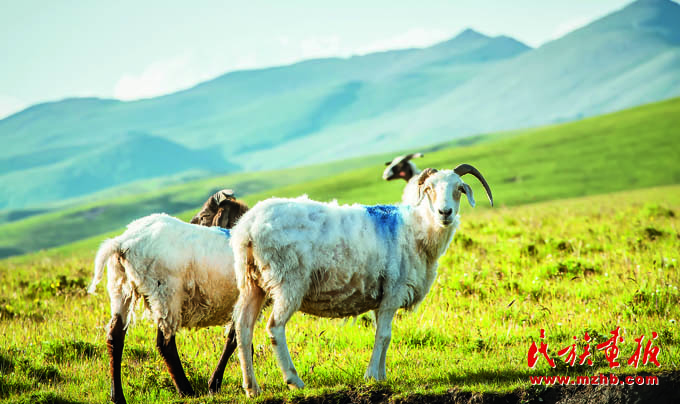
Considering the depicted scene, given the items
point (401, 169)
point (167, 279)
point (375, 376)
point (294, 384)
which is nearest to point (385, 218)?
point (375, 376)

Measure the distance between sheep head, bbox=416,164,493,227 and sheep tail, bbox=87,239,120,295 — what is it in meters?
3.59

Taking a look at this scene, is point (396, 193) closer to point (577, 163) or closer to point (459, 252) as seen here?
point (577, 163)

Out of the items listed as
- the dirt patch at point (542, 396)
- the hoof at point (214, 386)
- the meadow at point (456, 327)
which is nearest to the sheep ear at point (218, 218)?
the meadow at point (456, 327)

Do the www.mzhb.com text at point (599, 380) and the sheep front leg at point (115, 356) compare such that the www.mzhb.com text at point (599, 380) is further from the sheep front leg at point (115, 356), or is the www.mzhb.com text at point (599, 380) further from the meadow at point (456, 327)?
the sheep front leg at point (115, 356)

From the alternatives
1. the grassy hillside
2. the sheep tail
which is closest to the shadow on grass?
the sheep tail

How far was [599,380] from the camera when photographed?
707cm

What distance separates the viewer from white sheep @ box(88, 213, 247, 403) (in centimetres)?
752

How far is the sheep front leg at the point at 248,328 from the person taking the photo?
7184 mm

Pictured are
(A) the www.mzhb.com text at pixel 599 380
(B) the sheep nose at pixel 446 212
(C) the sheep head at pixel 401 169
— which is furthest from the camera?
(C) the sheep head at pixel 401 169

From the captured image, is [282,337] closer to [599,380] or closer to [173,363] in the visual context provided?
[173,363]

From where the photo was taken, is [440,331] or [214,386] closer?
[214,386]

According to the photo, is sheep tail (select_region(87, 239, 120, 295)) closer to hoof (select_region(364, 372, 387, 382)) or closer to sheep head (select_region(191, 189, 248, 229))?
sheep head (select_region(191, 189, 248, 229))

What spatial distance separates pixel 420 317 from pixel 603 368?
9.99ft

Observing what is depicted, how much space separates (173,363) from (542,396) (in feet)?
13.2
